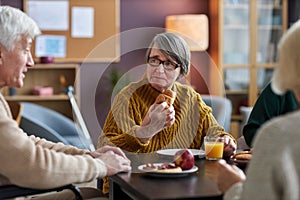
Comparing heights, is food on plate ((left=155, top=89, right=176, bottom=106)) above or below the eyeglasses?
below

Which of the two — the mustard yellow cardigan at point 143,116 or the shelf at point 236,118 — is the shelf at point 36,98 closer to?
the shelf at point 236,118

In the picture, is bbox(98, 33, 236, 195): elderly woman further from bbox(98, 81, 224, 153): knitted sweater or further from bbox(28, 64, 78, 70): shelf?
bbox(28, 64, 78, 70): shelf

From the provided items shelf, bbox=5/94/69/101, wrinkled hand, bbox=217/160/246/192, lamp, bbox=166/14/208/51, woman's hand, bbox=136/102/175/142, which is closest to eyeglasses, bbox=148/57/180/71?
woman's hand, bbox=136/102/175/142

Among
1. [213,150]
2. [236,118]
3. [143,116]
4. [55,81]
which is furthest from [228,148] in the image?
[236,118]

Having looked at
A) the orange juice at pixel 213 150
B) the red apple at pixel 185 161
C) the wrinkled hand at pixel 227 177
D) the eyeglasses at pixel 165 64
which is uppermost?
the eyeglasses at pixel 165 64

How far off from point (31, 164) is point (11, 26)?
0.46 m

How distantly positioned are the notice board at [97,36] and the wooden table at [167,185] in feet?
13.5

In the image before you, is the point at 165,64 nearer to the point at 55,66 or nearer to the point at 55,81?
the point at 55,66

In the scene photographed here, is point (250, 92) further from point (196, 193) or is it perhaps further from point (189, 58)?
point (196, 193)

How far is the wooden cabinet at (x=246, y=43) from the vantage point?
6.43 m

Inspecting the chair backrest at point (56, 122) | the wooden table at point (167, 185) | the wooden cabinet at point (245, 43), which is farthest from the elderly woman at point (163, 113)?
the wooden cabinet at point (245, 43)

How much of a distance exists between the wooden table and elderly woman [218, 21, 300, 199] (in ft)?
0.73

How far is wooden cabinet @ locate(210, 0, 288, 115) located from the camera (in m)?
6.43

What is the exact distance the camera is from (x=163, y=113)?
2453 mm
